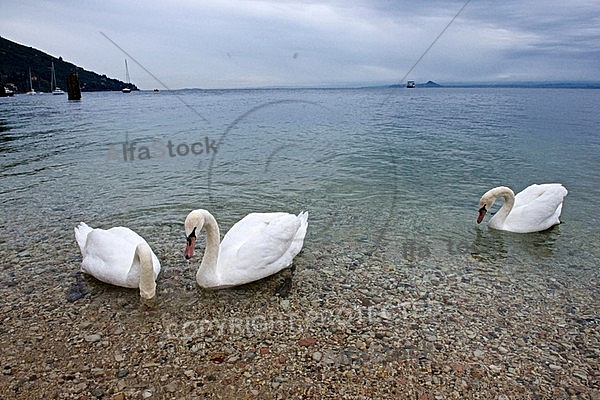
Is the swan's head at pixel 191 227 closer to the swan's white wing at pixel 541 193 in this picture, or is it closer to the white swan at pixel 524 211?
the white swan at pixel 524 211

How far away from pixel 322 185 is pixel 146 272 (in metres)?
6.99

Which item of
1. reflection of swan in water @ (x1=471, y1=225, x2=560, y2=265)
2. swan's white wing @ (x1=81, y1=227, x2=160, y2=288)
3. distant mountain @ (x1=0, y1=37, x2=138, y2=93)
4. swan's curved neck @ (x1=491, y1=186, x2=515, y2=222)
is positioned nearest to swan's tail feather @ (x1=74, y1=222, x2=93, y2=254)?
swan's white wing @ (x1=81, y1=227, x2=160, y2=288)

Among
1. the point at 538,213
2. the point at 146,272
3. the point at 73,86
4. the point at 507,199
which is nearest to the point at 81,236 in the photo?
the point at 146,272

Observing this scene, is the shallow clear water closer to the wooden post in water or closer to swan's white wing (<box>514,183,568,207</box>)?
swan's white wing (<box>514,183,568,207</box>)

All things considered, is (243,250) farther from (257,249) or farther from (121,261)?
(121,261)

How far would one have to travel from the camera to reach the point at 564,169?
13.9m

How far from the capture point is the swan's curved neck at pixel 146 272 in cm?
527

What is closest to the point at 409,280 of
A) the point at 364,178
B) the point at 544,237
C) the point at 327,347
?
the point at 327,347

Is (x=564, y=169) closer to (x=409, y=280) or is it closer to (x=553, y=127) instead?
(x=409, y=280)

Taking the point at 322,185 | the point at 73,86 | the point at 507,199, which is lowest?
the point at 322,185

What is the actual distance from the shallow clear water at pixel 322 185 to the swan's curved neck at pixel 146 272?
57.4 inches

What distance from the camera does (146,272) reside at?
5.34 meters

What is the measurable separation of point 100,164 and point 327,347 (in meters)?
12.6

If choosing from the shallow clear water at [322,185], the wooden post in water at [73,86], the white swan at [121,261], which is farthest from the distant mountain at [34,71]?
the white swan at [121,261]
